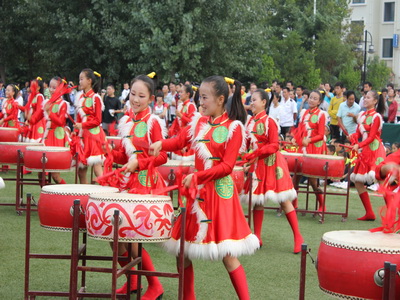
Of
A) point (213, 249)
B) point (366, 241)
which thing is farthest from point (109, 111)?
point (366, 241)

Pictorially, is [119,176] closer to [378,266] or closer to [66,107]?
[378,266]

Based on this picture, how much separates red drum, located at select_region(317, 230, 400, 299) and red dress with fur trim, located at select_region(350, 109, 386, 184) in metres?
5.73

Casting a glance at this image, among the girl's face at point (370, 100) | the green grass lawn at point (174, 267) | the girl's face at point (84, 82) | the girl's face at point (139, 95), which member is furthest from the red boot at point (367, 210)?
the girl's face at point (139, 95)

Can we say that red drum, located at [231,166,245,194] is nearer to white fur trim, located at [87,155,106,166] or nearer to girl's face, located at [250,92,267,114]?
girl's face, located at [250,92,267,114]

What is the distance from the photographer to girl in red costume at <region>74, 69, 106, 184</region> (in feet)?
27.3

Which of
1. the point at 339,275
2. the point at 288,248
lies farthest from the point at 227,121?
the point at 288,248

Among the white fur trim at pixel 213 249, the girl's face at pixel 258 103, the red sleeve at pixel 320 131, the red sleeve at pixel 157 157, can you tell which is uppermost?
the girl's face at pixel 258 103

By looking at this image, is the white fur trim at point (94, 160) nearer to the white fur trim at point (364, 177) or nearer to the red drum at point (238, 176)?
the red drum at point (238, 176)

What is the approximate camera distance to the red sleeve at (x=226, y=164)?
14.6ft

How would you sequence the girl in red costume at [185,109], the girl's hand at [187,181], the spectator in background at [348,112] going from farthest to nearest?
the spectator in background at [348,112] < the girl in red costume at [185,109] < the girl's hand at [187,181]

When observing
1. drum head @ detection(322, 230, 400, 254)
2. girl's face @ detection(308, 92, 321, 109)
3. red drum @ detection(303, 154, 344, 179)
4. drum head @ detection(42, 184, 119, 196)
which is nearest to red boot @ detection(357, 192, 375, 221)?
red drum @ detection(303, 154, 344, 179)

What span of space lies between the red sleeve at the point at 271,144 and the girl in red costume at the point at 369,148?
2365 mm

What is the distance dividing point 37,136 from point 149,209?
26.9ft

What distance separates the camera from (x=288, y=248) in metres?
7.30
